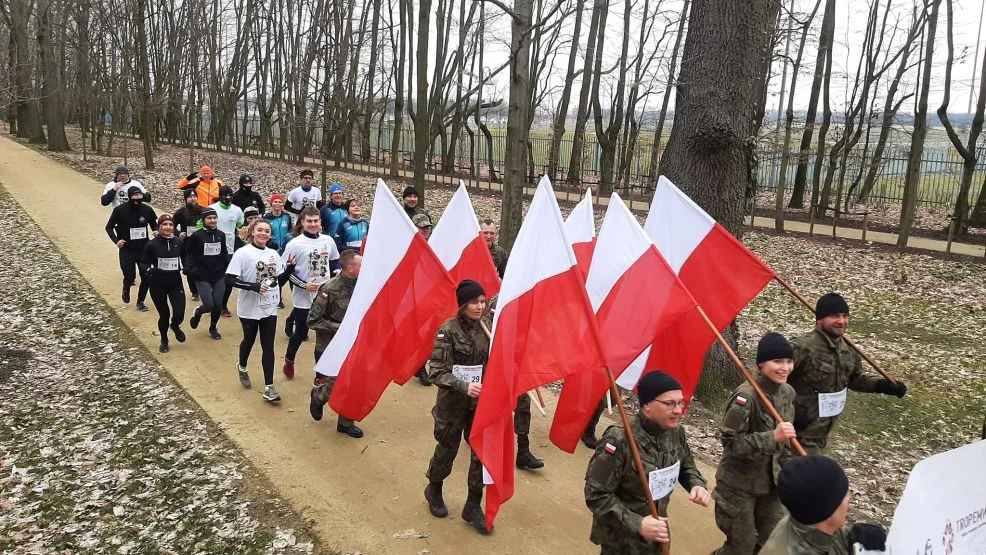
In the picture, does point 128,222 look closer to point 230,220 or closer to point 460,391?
point 230,220

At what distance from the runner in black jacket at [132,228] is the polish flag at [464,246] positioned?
5358 mm

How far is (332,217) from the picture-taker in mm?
11297

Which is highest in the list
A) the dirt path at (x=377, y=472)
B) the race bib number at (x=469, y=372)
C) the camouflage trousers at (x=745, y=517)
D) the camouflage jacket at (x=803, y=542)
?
the camouflage jacket at (x=803, y=542)

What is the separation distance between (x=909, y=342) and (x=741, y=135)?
5.48 m

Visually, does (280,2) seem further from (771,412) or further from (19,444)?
(771,412)

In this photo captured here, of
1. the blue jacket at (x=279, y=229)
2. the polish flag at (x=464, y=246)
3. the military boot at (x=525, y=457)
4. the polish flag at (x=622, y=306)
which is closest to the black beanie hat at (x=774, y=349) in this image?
the polish flag at (x=622, y=306)

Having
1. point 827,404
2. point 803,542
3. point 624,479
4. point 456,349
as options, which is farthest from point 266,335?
point 803,542

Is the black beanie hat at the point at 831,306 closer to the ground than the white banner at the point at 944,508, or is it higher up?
higher up

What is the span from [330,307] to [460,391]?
251cm

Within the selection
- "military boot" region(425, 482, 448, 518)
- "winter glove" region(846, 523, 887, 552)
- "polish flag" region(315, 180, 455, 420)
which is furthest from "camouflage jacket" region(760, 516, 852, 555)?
"polish flag" region(315, 180, 455, 420)

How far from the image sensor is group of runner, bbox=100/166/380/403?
7805 millimetres

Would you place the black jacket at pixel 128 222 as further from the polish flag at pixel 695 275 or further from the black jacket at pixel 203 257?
the polish flag at pixel 695 275

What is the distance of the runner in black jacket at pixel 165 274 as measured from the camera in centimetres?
941

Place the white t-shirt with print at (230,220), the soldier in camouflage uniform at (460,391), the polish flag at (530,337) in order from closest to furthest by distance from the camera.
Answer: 1. the polish flag at (530,337)
2. the soldier in camouflage uniform at (460,391)
3. the white t-shirt with print at (230,220)
